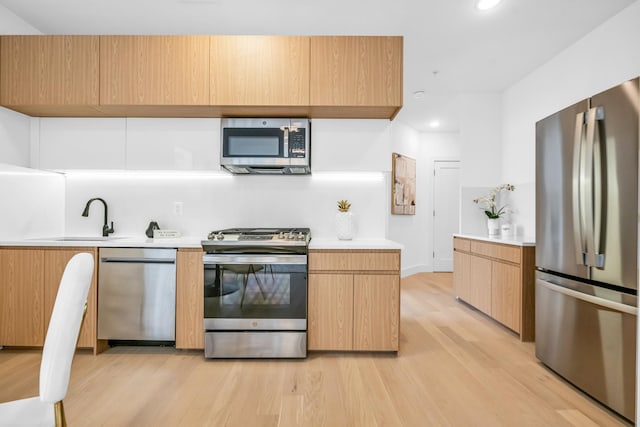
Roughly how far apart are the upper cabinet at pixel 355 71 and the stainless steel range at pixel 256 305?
1.16 metres

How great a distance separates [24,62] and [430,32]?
330 cm

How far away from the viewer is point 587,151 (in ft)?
6.38

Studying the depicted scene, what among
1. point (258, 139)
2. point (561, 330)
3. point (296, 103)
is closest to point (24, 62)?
point (258, 139)

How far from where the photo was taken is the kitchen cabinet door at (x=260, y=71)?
2.62 meters

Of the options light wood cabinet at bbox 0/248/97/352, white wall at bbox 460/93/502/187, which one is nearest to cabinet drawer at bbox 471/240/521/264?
white wall at bbox 460/93/502/187

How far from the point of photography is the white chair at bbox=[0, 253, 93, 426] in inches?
37.6

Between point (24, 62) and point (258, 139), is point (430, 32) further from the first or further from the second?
point (24, 62)

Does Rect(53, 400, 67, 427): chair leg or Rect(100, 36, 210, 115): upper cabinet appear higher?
Rect(100, 36, 210, 115): upper cabinet

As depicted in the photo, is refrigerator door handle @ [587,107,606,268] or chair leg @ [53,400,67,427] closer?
chair leg @ [53,400,67,427]

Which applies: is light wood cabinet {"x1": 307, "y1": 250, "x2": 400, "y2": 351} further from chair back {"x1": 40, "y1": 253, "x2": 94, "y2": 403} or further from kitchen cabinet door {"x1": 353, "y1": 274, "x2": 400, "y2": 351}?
chair back {"x1": 40, "y1": 253, "x2": 94, "y2": 403}

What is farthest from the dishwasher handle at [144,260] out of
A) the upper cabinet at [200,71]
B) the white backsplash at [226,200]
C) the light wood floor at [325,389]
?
the upper cabinet at [200,71]

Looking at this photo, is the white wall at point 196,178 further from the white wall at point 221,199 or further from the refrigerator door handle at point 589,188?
the refrigerator door handle at point 589,188

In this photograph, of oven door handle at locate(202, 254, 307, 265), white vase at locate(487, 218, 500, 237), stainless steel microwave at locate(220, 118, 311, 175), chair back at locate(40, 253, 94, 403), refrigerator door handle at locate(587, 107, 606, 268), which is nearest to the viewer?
chair back at locate(40, 253, 94, 403)

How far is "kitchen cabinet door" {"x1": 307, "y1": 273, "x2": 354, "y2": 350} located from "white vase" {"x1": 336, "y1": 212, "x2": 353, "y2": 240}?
1.46ft
